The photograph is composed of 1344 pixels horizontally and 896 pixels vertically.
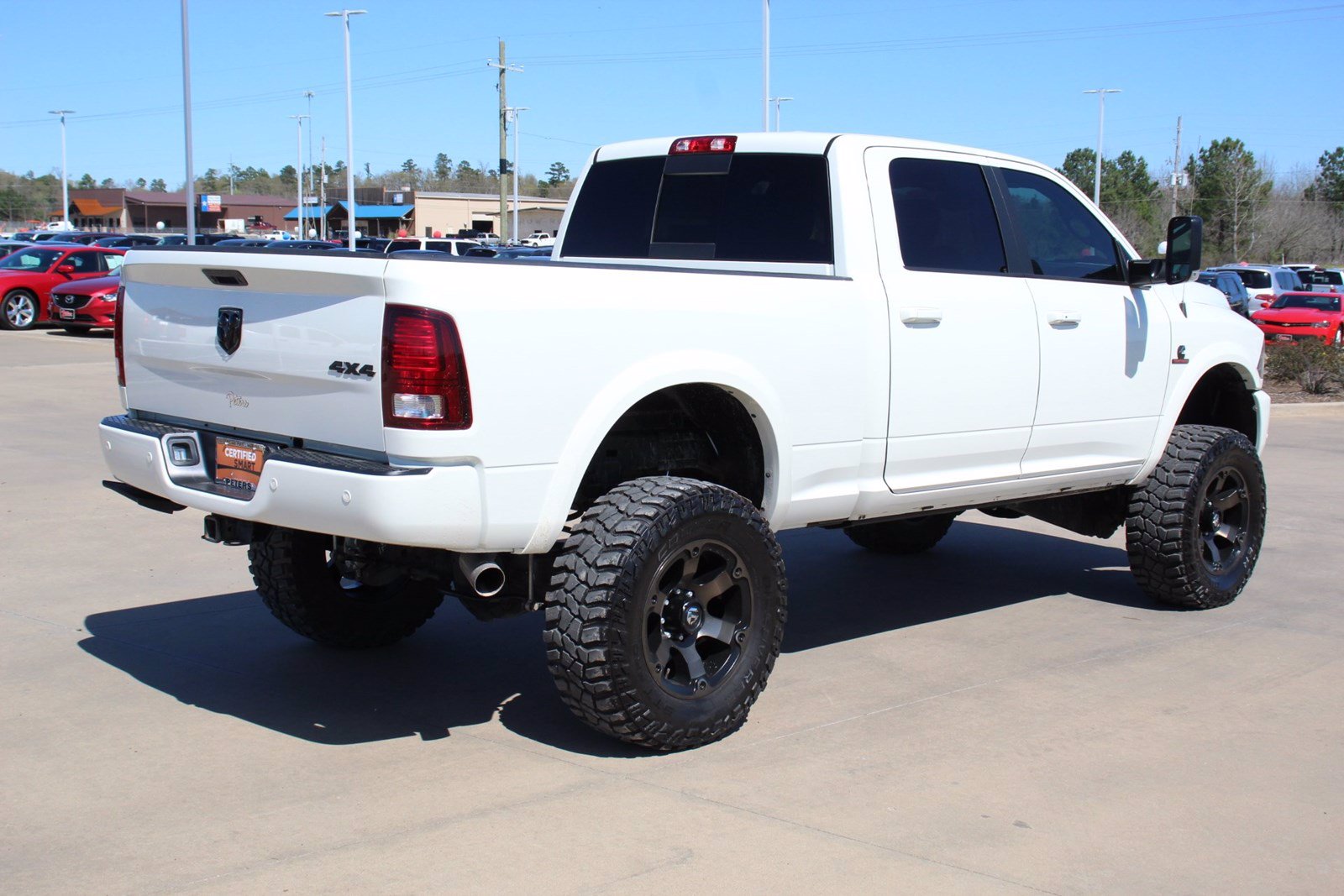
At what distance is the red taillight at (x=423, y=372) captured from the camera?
13.3ft

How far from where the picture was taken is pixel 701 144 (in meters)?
6.03

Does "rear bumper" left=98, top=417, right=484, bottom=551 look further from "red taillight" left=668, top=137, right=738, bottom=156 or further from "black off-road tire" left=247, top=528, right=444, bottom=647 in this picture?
"red taillight" left=668, top=137, right=738, bottom=156

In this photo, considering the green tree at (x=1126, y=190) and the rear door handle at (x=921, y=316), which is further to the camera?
the green tree at (x=1126, y=190)

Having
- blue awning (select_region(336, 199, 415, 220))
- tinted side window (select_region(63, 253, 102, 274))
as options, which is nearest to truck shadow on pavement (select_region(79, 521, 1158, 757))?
tinted side window (select_region(63, 253, 102, 274))

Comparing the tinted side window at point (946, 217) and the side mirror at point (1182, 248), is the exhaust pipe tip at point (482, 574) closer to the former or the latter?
the tinted side window at point (946, 217)

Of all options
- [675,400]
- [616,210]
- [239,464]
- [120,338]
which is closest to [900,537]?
[616,210]

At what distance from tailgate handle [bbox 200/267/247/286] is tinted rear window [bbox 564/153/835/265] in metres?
2.13

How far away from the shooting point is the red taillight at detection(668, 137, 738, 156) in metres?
5.91

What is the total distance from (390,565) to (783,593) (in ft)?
4.77

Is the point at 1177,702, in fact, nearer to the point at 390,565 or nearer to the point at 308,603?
the point at 390,565

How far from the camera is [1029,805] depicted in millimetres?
4254

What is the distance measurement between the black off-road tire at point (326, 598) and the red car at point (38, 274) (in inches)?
835

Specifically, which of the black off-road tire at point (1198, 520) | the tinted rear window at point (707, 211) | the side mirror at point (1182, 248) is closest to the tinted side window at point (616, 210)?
the tinted rear window at point (707, 211)

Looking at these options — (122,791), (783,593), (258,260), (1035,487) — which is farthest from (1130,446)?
(122,791)
